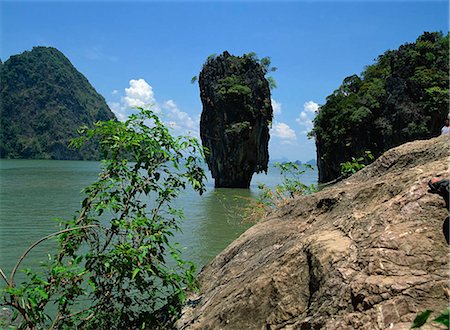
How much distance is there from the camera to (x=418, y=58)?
27.1 meters

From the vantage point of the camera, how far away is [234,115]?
36.3 meters

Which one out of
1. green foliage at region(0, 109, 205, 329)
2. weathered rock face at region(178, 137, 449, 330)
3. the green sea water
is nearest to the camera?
weathered rock face at region(178, 137, 449, 330)

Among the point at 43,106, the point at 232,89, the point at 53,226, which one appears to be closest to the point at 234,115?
the point at 232,89

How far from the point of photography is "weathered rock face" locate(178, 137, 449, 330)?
1909mm

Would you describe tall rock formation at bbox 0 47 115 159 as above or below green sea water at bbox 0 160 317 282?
above

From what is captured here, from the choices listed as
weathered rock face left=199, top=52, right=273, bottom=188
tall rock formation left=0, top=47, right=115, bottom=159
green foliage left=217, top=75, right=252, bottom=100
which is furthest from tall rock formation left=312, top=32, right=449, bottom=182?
tall rock formation left=0, top=47, right=115, bottom=159

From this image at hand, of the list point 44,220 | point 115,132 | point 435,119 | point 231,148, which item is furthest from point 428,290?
point 231,148

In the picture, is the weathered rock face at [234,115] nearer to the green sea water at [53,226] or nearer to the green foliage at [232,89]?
the green foliage at [232,89]

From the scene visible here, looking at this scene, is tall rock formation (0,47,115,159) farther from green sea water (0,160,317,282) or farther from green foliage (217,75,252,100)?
green sea water (0,160,317,282)

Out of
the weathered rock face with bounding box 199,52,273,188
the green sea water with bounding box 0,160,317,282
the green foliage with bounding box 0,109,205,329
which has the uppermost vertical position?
the weathered rock face with bounding box 199,52,273,188

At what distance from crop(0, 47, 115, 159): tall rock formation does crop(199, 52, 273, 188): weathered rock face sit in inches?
2715

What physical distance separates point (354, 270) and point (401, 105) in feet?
89.6

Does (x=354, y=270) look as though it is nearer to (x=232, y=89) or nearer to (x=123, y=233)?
(x=123, y=233)

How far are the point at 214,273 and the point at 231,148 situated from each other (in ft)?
107
